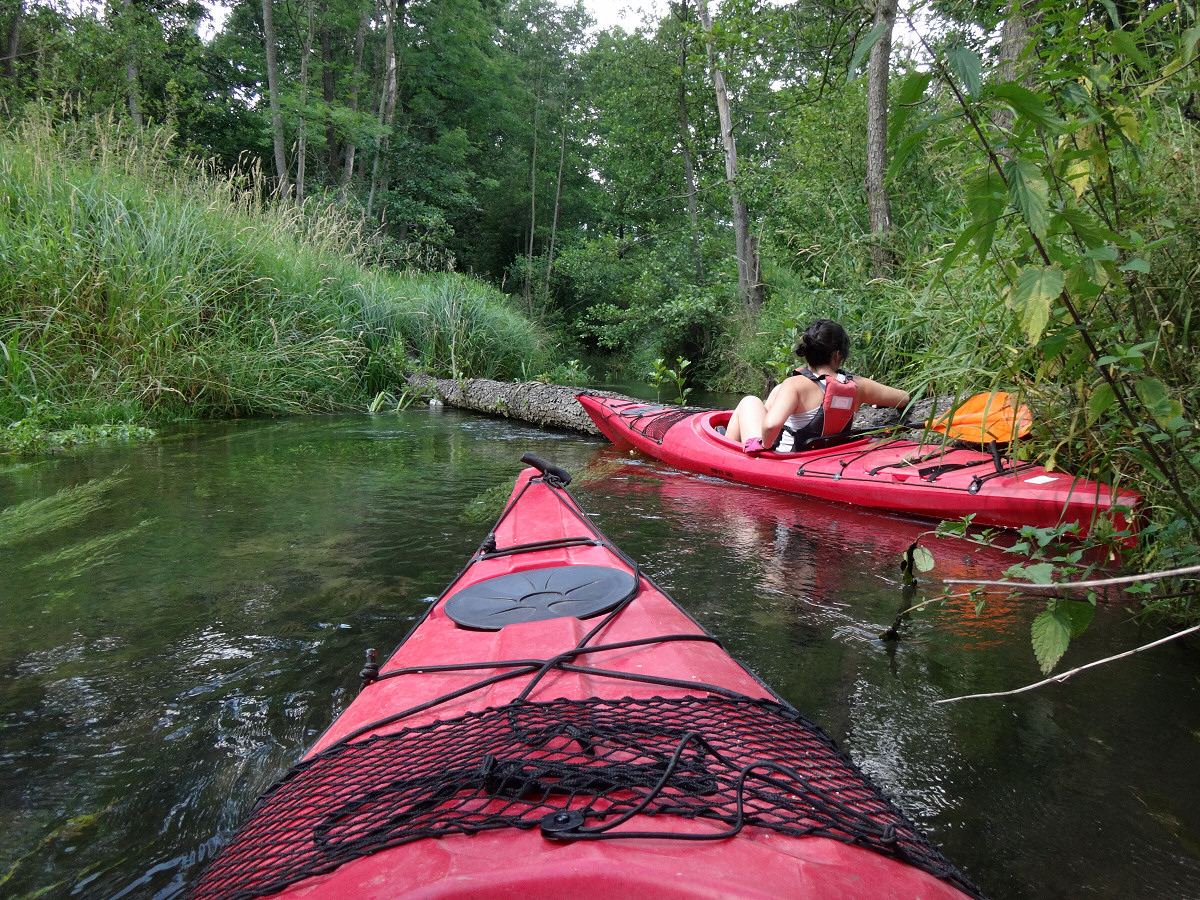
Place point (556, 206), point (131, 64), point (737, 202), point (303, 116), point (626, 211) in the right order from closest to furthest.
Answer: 1. point (131, 64)
2. point (737, 202)
3. point (303, 116)
4. point (626, 211)
5. point (556, 206)

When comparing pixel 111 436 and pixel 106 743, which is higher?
pixel 111 436

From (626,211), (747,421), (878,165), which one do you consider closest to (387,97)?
(626,211)

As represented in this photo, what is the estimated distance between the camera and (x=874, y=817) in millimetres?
1020

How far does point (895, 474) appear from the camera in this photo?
3.84m

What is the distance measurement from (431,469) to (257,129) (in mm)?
14989

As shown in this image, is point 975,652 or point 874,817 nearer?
point 874,817

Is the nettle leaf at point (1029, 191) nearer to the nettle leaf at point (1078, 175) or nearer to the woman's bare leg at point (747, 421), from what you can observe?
the nettle leaf at point (1078, 175)

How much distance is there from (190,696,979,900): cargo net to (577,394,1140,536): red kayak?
1446 millimetres

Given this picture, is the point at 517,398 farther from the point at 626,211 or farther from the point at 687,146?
the point at 626,211

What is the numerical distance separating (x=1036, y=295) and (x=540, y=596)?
4.29 feet

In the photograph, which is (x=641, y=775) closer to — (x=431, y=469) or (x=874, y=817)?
(x=874, y=817)

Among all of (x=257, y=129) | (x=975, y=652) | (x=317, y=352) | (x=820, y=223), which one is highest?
(x=257, y=129)

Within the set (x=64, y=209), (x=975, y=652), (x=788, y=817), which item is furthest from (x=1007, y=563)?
(x=64, y=209)

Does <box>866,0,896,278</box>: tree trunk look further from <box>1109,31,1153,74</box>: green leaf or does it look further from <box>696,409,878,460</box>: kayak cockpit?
<box>1109,31,1153,74</box>: green leaf
